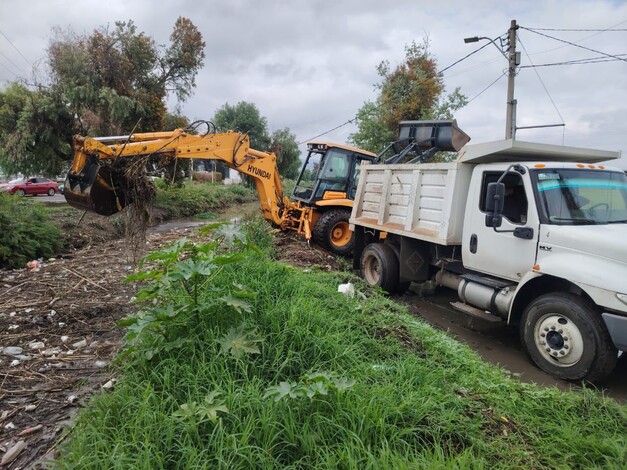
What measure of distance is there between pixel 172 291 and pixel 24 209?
6.60m

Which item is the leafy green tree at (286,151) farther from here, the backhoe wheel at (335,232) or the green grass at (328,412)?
the green grass at (328,412)

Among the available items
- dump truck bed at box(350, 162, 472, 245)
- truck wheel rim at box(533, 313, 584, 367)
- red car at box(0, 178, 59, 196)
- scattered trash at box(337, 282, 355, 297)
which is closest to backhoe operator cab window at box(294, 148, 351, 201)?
dump truck bed at box(350, 162, 472, 245)

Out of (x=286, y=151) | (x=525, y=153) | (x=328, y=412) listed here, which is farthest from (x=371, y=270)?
(x=286, y=151)

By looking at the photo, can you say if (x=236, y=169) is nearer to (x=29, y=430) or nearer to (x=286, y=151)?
(x=29, y=430)

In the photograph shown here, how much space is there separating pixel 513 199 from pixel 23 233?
852 centimetres

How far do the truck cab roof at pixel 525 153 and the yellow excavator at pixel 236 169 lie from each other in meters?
4.09

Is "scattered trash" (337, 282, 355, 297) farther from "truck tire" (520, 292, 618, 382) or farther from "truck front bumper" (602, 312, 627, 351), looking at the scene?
"truck front bumper" (602, 312, 627, 351)

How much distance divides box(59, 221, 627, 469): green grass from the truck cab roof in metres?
2.64

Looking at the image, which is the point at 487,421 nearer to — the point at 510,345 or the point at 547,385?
the point at 547,385

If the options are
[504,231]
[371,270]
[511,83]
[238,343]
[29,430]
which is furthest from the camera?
[511,83]

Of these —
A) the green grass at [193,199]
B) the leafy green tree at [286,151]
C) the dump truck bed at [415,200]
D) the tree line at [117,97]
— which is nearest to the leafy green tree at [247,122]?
the leafy green tree at [286,151]

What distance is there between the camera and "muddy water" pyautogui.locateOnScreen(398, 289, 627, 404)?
398cm

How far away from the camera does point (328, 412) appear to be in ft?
8.04

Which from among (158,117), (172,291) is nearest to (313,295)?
(172,291)
